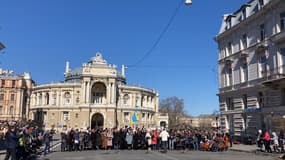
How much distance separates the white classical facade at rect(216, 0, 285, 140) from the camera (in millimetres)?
27312

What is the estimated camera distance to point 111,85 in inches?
3110

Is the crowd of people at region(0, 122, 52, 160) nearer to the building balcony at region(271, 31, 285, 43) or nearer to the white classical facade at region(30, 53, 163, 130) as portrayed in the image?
the building balcony at region(271, 31, 285, 43)

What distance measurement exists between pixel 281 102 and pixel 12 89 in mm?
82888

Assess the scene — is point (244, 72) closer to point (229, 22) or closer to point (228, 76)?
point (228, 76)

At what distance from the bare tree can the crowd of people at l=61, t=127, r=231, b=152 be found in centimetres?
7128

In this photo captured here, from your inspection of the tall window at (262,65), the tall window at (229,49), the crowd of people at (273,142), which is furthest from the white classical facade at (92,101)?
the crowd of people at (273,142)

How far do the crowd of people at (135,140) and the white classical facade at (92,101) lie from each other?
4808 centimetres

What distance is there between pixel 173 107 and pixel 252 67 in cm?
7419

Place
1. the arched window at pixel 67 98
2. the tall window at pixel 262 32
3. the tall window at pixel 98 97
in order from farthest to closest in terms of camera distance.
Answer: the arched window at pixel 67 98 → the tall window at pixel 98 97 → the tall window at pixel 262 32

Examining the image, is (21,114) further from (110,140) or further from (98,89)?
(110,140)

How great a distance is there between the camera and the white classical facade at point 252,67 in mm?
27312

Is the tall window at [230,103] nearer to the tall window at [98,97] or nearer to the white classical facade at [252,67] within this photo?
the white classical facade at [252,67]

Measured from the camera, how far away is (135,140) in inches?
1038

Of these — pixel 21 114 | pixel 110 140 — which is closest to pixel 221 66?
pixel 110 140
